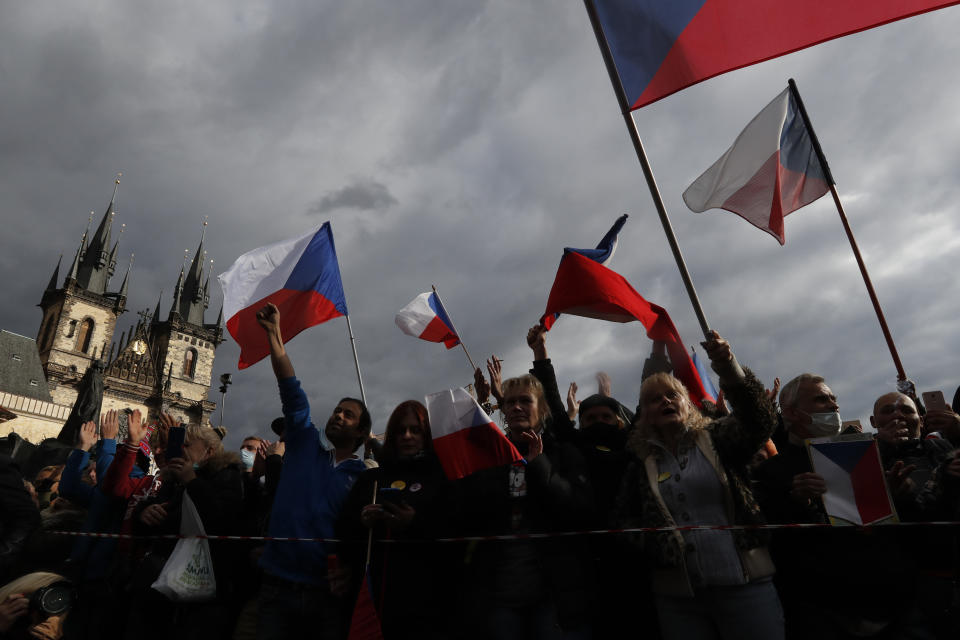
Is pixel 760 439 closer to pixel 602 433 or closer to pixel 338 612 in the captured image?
pixel 602 433

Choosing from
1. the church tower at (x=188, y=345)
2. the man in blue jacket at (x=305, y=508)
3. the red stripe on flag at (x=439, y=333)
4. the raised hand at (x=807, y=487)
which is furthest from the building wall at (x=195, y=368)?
the raised hand at (x=807, y=487)

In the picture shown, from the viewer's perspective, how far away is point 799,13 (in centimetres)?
266

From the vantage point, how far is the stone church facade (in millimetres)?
61156

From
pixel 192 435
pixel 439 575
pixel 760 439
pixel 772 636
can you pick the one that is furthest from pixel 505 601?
pixel 192 435

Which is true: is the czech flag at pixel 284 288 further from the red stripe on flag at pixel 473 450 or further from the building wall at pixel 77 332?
the building wall at pixel 77 332

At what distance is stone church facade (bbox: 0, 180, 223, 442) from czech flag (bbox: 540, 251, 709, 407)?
62.8 meters

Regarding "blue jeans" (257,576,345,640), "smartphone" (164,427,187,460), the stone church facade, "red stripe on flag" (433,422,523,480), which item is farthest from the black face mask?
the stone church facade

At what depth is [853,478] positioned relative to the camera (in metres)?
2.50

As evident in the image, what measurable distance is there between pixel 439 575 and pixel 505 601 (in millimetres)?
508

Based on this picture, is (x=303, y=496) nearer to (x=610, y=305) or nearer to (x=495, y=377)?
(x=495, y=377)

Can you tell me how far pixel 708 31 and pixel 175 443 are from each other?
13.5 ft

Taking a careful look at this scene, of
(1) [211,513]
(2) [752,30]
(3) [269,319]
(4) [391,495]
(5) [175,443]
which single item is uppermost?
(2) [752,30]

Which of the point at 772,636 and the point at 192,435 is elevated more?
the point at 192,435

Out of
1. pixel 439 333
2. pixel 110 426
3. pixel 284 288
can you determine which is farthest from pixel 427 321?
pixel 110 426
